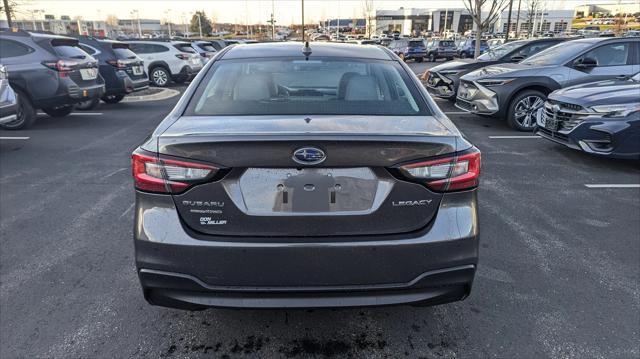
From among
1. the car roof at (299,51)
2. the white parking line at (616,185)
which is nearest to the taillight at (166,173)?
the car roof at (299,51)

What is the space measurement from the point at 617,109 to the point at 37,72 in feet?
32.4

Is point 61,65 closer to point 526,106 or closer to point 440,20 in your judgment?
point 526,106

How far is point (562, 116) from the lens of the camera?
6.46 meters

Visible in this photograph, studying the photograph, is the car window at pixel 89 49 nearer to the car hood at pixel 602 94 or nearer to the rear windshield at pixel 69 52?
the rear windshield at pixel 69 52

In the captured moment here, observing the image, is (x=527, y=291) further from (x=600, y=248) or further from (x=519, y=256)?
(x=600, y=248)

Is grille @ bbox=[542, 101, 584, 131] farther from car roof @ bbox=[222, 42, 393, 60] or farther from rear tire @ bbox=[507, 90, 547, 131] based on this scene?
car roof @ bbox=[222, 42, 393, 60]

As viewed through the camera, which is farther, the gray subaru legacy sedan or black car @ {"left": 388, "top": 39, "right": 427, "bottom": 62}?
black car @ {"left": 388, "top": 39, "right": 427, "bottom": 62}

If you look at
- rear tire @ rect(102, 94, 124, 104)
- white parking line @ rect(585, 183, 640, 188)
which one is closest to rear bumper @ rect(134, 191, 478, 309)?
white parking line @ rect(585, 183, 640, 188)

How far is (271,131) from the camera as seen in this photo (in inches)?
83.0

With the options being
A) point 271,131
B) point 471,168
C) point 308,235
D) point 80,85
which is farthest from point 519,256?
point 80,85

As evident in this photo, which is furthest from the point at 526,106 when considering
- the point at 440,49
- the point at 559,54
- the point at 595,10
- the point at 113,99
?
the point at 595,10

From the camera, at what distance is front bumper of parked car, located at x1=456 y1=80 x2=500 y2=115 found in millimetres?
8672

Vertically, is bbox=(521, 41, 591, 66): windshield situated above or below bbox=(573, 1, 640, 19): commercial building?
below

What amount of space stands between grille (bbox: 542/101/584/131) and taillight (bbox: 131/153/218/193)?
5.82 m
